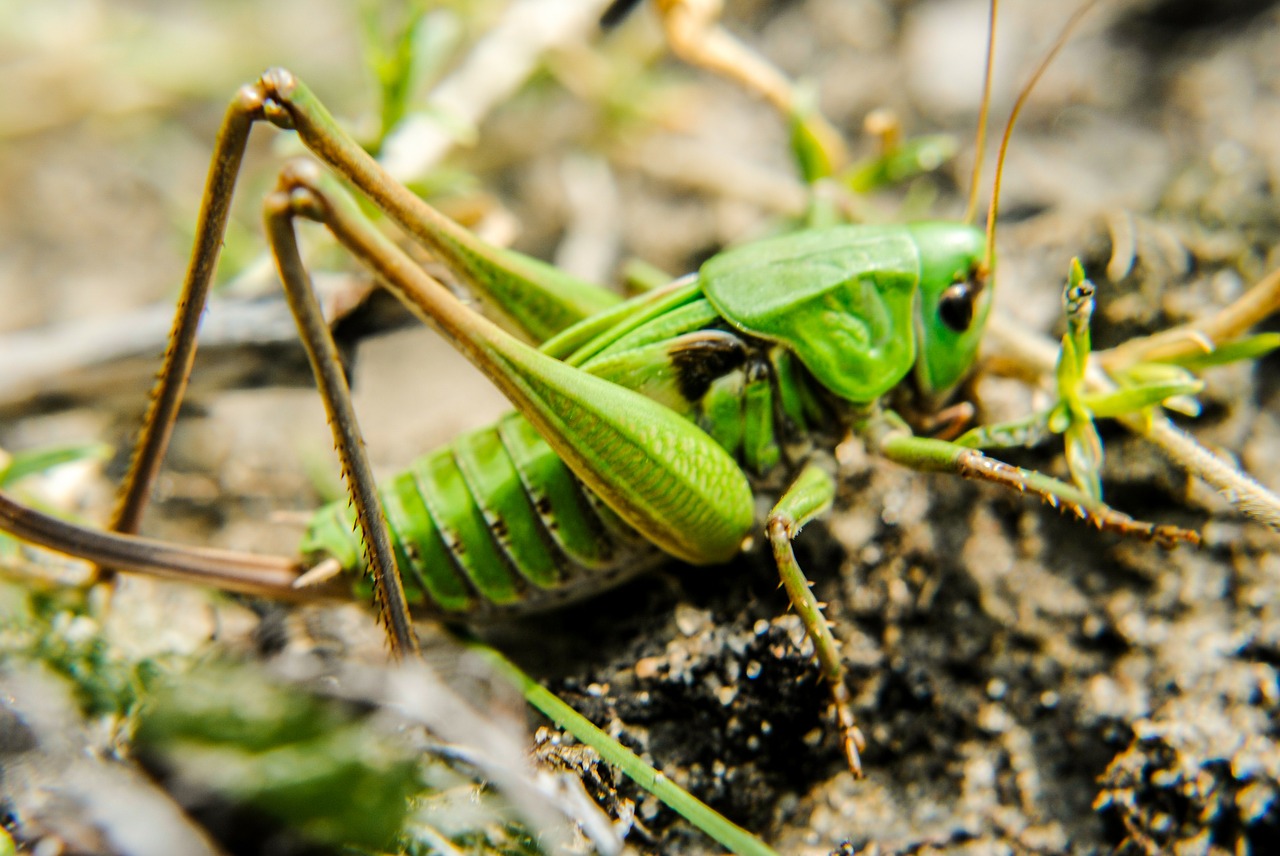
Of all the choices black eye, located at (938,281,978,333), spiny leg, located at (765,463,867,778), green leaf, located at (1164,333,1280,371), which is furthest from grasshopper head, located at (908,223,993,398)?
spiny leg, located at (765,463,867,778)

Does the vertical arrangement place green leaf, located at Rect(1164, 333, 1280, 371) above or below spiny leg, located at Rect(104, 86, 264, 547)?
below

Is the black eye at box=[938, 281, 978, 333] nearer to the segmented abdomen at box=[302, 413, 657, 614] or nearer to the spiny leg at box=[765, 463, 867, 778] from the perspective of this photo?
the spiny leg at box=[765, 463, 867, 778]

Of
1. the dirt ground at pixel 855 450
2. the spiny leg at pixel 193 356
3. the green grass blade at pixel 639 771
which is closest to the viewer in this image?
the green grass blade at pixel 639 771

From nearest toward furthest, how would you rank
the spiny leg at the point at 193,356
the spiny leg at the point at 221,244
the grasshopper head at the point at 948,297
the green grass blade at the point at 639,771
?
the green grass blade at the point at 639,771 → the spiny leg at the point at 193,356 → the spiny leg at the point at 221,244 → the grasshopper head at the point at 948,297

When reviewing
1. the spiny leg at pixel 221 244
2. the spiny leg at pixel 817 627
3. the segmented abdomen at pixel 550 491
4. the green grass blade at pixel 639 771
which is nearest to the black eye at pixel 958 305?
the segmented abdomen at pixel 550 491

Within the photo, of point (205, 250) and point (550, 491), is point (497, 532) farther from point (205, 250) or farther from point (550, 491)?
point (205, 250)

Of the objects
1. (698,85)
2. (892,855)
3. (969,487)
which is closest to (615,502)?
(892,855)

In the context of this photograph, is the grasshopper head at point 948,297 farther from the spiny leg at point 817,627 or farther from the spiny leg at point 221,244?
the spiny leg at point 221,244
